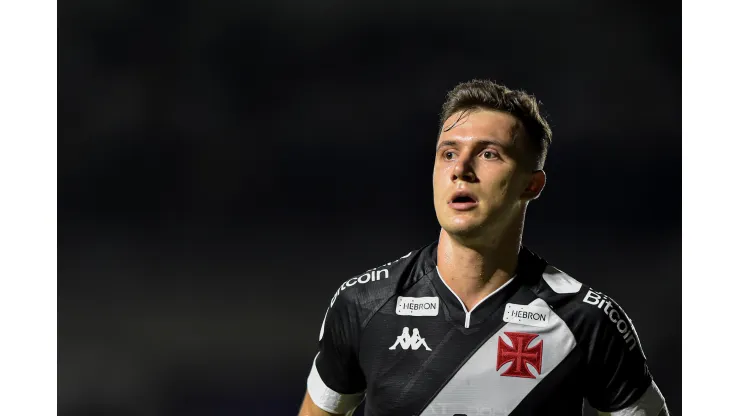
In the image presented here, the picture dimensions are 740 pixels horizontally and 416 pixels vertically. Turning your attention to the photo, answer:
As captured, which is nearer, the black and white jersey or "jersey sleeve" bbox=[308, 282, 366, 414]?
the black and white jersey

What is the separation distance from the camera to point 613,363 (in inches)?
124

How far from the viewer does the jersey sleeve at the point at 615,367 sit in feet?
10.4

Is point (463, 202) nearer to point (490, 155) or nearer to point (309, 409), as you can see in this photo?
point (490, 155)

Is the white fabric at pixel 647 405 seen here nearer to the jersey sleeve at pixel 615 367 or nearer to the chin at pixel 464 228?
the jersey sleeve at pixel 615 367

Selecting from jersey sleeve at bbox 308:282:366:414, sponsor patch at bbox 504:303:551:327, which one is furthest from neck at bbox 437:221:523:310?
jersey sleeve at bbox 308:282:366:414

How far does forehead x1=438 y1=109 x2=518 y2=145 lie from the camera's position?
3.15 m

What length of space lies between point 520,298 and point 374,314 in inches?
20.8

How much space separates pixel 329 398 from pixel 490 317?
0.70 meters

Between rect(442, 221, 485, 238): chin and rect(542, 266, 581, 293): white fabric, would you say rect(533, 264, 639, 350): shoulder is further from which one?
rect(442, 221, 485, 238): chin

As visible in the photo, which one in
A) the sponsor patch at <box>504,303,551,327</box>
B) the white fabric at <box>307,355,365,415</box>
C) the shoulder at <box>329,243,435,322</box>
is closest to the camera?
the sponsor patch at <box>504,303,551,327</box>

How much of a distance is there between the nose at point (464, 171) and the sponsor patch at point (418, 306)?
0.46m

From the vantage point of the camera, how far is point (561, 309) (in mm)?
3207

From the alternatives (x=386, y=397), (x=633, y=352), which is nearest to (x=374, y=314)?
(x=386, y=397)

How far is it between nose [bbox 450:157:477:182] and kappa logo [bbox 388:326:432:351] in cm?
57
